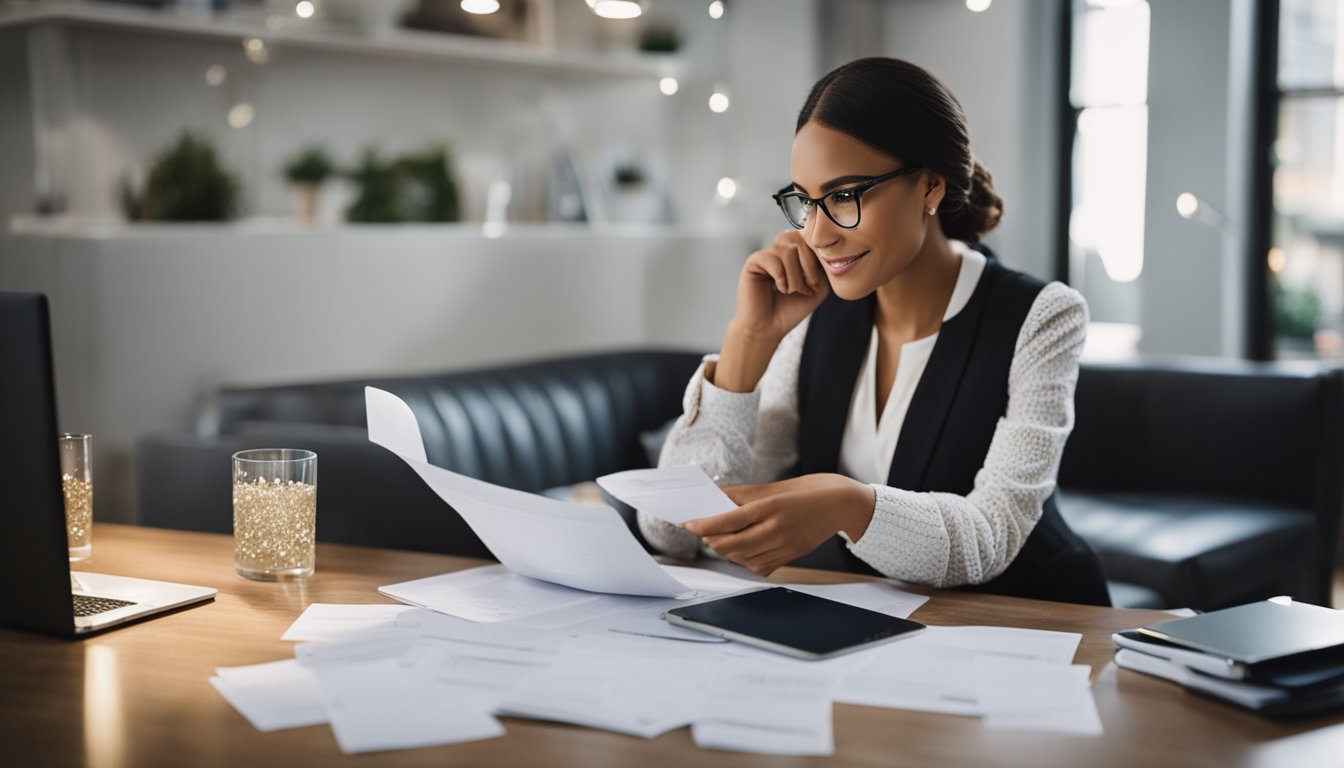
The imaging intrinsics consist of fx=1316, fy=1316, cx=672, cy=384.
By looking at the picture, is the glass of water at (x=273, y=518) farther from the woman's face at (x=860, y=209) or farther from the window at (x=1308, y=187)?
the window at (x=1308, y=187)

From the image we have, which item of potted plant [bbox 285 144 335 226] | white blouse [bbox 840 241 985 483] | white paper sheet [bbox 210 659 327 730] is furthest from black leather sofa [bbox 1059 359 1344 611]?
potted plant [bbox 285 144 335 226]

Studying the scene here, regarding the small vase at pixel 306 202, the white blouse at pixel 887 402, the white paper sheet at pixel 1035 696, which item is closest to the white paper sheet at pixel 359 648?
the white paper sheet at pixel 1035 696

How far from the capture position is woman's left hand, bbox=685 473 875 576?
1354 mm

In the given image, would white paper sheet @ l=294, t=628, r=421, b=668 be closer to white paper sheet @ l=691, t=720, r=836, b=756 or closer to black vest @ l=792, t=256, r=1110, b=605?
white paper sheet @ l=691, t=720, r=836, b=756

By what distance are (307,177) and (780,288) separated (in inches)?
99.9

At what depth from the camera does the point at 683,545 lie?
1696 millimetres

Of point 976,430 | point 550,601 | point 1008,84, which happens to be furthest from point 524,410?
point 1008,84

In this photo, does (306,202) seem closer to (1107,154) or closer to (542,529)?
(542,529)

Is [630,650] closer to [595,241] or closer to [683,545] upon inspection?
[683,545]

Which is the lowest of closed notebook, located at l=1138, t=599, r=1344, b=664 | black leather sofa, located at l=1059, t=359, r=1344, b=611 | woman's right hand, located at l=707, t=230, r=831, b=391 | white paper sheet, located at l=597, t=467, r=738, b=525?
black leather sofa, located at l=1059, t=359, r=1344, b=611

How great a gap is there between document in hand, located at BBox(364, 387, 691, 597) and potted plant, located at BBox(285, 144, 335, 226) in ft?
8.75

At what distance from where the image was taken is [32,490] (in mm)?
1196

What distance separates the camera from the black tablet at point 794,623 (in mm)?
1186

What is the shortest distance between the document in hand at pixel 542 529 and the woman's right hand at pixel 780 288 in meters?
0.49
